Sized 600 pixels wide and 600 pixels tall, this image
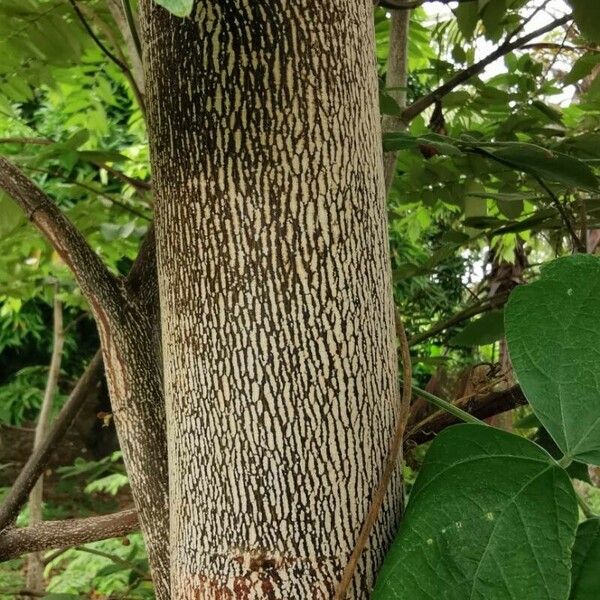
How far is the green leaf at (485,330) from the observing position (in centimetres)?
75

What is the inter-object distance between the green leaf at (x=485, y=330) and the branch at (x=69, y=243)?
0.37m

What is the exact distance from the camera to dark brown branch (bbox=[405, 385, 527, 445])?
22.4 inches

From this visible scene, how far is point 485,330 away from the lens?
75 cm

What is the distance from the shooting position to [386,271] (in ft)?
1.62

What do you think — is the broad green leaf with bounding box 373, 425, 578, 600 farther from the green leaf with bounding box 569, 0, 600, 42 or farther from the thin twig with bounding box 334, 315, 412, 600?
the green leaf with bounding box 569, 0, 600, 42

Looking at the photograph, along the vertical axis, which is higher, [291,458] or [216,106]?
[216,106]

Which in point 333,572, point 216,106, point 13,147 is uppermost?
point 13,147

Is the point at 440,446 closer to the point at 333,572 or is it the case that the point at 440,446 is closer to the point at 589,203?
the point at 333,572

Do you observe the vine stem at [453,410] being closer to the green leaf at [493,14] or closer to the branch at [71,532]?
the branch at [71,532]

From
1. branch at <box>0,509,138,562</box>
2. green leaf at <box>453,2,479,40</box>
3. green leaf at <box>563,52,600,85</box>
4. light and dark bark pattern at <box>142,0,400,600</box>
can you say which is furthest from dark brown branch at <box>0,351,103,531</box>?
green leaf at <box>563,52,600,85</box>

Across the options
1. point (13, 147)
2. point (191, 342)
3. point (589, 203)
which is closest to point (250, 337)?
point (191, 342)

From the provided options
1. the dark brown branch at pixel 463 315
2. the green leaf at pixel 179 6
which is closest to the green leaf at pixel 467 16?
the dark brown branch at pixel 463 315

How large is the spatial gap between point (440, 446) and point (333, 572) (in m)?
0.10

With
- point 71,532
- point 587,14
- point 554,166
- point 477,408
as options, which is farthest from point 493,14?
point 71,532
